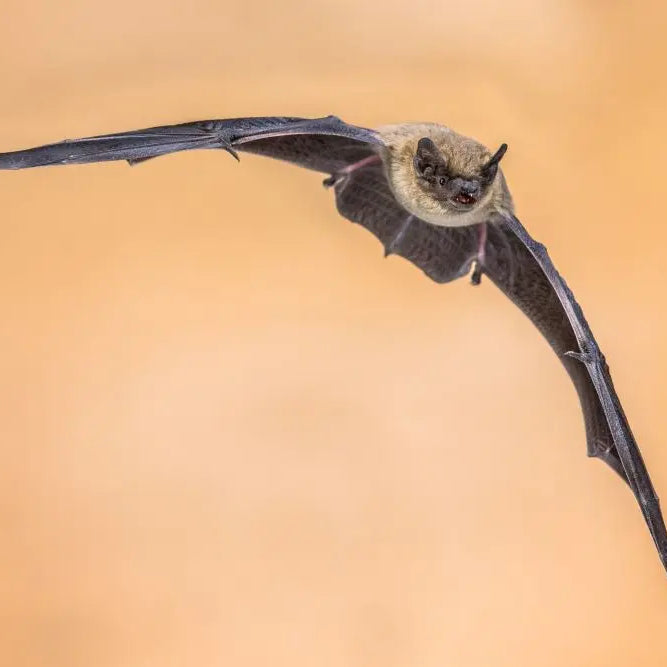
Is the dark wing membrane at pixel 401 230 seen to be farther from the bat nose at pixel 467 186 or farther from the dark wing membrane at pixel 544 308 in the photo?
the bat nose at pixel 467 186

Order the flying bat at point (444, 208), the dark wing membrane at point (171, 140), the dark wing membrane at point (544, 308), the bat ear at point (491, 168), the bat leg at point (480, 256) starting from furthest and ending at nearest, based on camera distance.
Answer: the bat leg at point (480, 256) < the dark wing membrane at point (544, 308) < the bat ear at point (491, 168) < the flying bat at point (444, 208) < the dark wing membrane at point (171, 140)

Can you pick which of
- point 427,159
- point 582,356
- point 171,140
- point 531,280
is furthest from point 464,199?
point 171,140

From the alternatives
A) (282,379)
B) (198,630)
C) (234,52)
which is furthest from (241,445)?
(234,52)

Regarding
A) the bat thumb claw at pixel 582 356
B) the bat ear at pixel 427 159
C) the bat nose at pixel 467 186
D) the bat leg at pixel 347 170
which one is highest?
the bat leg at pixel 347 170

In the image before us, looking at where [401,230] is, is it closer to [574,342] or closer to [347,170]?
[347,170]

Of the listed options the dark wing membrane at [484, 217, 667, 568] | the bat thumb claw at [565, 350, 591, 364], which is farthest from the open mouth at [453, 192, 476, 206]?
the bat thumb claw at [565, 350, 591, 364]

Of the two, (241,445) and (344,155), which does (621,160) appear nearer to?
(344,155)

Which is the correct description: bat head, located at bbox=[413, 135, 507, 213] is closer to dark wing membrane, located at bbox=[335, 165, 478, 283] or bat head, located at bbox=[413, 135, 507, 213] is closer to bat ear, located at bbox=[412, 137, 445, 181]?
bat ear, located at bbox=[412, 137, 445, 181]

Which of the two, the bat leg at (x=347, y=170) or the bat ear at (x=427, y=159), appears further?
the bat leg at (x=347, y=170)

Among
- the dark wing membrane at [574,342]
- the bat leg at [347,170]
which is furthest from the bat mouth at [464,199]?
the bat leg at [347,170]
